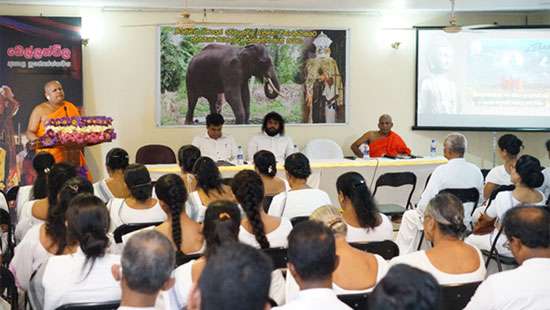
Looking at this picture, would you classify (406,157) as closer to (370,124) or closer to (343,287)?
(370,124)

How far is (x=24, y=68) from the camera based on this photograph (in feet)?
26.3

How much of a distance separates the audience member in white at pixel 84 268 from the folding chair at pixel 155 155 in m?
5.19

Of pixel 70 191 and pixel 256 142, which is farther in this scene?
pixel 256 142

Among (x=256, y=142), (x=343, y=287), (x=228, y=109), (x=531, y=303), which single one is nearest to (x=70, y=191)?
(x=343, y=287)

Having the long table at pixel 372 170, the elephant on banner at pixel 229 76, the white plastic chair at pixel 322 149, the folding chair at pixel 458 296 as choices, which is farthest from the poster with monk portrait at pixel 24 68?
the folding chair at pixel 458 296

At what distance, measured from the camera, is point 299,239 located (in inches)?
92.7

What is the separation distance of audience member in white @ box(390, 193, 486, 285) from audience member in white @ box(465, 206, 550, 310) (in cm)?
29

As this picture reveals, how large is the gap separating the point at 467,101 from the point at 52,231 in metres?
7.31

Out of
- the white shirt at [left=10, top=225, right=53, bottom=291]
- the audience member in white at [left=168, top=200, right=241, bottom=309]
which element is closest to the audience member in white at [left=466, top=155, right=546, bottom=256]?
the audience member in white at [left=168, top=200, right=241, bottom=309]

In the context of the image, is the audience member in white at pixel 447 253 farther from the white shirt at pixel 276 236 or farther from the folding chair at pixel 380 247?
the white shirt at pixel 276 236

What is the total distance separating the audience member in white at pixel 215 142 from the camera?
8062 millimetres

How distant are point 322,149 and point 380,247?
553cm

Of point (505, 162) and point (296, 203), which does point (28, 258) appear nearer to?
→ point (296, 203)

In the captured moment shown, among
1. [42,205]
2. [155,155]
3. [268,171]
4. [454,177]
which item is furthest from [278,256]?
[155,155]
